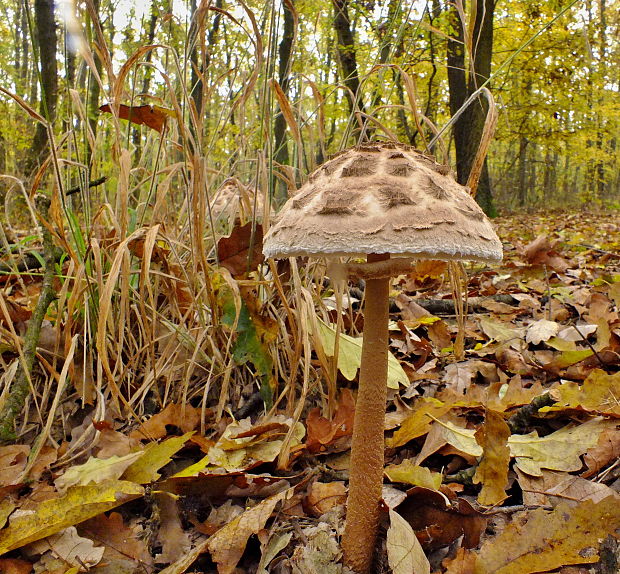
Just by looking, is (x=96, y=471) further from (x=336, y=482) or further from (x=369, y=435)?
(x=369, y=435)

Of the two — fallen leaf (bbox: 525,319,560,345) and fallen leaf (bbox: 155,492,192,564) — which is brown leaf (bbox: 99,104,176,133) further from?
fallen leaf (bbox: 525,319,560,345)

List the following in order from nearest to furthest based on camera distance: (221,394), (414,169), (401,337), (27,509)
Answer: (414,169), (27,509), (221,394), (401,337)

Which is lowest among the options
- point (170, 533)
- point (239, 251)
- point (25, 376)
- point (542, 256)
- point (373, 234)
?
point (170, 533)

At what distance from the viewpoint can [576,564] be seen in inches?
52.9

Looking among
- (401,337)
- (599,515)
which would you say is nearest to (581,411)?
(599,515)

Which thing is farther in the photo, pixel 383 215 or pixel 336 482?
pixel 336 482

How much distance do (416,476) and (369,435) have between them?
1.09 feet

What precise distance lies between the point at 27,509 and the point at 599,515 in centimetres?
186

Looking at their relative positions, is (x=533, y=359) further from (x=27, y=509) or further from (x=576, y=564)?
(x=27, y=509)

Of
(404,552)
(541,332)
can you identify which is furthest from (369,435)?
(541,332)

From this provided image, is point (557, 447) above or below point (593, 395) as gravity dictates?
below

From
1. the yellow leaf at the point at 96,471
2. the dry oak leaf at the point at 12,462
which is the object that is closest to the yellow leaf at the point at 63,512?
the yellow leaf at the point at 96,471

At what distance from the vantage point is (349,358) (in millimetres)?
2328

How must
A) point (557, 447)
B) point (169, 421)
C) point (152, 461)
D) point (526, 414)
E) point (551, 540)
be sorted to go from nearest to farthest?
point (551, 540)
point (557, 447)
point (152, 461)
point (526, 414)
point (169, 421)
